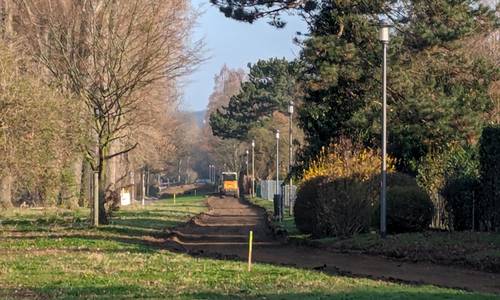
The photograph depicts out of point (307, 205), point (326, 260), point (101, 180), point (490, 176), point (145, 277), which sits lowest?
point (326, 260)

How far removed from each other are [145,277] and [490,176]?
1253cm

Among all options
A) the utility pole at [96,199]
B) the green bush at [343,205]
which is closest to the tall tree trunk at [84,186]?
the utility pole at [96,199]

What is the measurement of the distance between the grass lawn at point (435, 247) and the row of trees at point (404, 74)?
6.19 metres

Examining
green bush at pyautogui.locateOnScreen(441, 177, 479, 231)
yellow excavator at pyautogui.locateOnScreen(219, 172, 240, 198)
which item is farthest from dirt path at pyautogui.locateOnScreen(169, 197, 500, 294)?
yellow excavator at pyautogui.locateOnScreen(219, 172, 240, 198)

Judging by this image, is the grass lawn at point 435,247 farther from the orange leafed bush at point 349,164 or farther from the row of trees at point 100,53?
the row of trees at point 100,53

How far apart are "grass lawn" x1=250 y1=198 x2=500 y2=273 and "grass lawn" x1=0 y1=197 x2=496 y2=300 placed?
4264 millimetres

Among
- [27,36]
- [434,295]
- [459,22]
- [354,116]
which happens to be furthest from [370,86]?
[434,295]

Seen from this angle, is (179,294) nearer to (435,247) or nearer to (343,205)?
(435,247)

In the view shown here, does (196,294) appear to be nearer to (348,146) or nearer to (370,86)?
(348,146)

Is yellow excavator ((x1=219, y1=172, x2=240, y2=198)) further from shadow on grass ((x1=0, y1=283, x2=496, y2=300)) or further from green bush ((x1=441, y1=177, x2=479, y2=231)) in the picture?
shadow on grass ((x1=0, y1=283, x2=496, y2=300))

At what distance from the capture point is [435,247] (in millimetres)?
21734

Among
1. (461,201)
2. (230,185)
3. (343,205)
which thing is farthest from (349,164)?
(230,185)

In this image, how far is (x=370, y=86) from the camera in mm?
33938

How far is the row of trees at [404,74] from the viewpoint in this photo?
32094 mm
